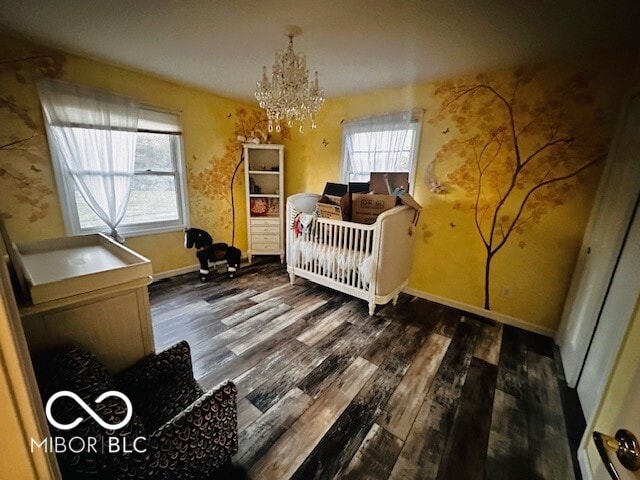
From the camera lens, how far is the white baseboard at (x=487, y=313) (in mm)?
2334

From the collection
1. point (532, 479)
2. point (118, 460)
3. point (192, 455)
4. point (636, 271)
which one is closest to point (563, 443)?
point (532, 479)

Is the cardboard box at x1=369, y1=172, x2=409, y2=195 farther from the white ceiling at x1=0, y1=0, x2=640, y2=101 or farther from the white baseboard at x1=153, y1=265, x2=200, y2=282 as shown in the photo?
the white baseboard at x1=153, y1=265, x2=200, y2=282

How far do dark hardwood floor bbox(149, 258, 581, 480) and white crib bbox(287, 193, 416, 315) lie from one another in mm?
256

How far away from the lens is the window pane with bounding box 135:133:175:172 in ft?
9.27

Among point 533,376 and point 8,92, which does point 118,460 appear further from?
point 8,92

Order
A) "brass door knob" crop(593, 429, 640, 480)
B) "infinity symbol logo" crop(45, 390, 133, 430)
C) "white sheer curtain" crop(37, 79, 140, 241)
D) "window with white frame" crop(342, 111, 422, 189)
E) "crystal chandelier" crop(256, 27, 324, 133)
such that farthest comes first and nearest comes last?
"window with white frame" crop(342, 111, 422, 189) → "white sheer curtain" crop(37, 79, 140, 241) → "crystal chandelier" crop(256, 27, 324, 133) → "infinity symbol logo" crop(45, 390, 133, 430) → "brass door knob" crop(593, 429, 640, 480)

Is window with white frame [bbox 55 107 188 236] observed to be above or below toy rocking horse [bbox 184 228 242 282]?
above

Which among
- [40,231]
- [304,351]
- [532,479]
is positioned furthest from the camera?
[40,231]

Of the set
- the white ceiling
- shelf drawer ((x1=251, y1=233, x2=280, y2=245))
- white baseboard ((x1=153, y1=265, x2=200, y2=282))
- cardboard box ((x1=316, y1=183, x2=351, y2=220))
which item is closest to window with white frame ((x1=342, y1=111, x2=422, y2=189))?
the white ceiling

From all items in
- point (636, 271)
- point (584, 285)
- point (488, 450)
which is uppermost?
point (636, 271)

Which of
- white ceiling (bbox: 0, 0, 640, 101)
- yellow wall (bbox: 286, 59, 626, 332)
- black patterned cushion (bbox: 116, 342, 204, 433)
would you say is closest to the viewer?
black patterned cushion (bbox: 116, 342, 204, 433)

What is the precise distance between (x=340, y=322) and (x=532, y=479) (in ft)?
4.83

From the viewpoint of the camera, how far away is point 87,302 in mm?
992

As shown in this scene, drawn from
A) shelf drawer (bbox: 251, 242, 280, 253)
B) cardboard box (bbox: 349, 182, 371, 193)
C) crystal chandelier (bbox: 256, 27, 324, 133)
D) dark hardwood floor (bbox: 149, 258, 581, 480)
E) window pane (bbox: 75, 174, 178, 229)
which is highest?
crystal chandelier (bbox: 256, 27, 324, 133)
